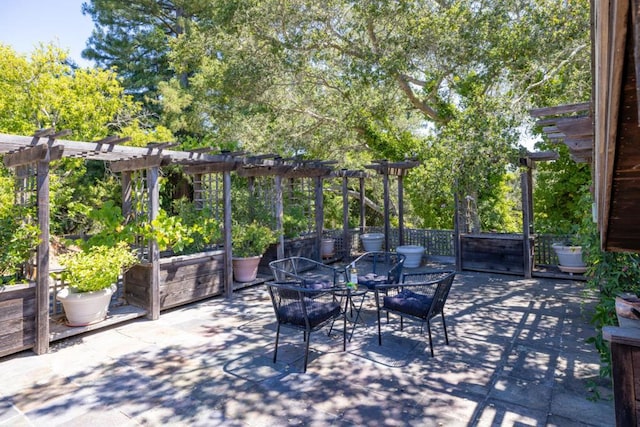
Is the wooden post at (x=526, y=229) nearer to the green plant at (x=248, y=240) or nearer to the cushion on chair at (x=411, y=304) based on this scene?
the cushion on chair at (x=411, y=304)

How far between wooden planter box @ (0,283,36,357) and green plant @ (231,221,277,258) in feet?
9.72

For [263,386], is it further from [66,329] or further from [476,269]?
[476,269]

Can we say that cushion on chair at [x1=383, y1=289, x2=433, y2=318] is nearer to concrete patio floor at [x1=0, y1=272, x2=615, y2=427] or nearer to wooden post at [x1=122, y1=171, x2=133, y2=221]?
concrete patio floor at [x1=0, y1=272, x2=615, y2=427]

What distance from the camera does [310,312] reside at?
10.9 feet

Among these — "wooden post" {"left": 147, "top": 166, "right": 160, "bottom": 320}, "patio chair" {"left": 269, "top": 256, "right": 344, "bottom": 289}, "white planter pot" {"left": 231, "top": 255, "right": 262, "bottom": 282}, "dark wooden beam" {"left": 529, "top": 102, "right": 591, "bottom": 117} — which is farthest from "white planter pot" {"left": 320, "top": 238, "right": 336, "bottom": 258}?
"dark wooden beam" {"left": 529, "top": 102, "right": 591, "bottom": 117}

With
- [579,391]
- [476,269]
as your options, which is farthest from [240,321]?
[476,269]

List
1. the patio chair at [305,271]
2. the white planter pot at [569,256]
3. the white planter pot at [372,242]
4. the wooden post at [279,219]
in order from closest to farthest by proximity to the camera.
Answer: the patio chair at [305,271], the white planter pot at [569,256], the wooden post at [279,219], the white planter pot at [372,242]

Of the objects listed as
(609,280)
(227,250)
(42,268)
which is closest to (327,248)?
(227,250)

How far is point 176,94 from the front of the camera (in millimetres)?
12125

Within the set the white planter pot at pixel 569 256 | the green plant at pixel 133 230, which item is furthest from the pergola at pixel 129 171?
the white planter pot at pixel 569 256

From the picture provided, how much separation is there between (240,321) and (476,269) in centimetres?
497

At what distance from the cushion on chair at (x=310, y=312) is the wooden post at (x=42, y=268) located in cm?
A: 240

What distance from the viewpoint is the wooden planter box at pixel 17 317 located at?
11.5ft

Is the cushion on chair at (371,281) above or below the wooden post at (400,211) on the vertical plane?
below
